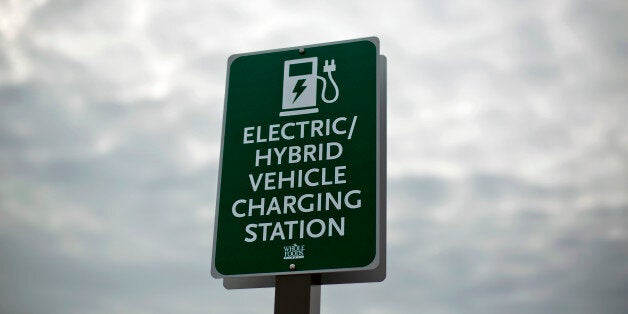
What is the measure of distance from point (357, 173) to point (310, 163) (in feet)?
1.38

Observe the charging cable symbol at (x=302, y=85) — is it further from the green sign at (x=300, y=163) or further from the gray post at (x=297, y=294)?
the gray post at (x=297, y=294)

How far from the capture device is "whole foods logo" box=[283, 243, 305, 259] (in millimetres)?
6566

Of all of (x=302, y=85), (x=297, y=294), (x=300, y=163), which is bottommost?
(x=297, y=294)

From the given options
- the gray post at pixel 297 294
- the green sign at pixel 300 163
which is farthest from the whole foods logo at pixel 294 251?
the gray post at pixel 297 294

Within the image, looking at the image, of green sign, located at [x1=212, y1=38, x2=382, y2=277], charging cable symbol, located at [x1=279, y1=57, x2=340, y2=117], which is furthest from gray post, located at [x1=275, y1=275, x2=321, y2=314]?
charging cable symbol, located at [x1=279, y1=57, x2=340, y2=117]

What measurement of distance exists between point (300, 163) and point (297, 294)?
1154 millimetres

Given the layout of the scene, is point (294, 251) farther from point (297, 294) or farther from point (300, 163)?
point (300, 163)

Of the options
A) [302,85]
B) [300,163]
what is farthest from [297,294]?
[302,85]

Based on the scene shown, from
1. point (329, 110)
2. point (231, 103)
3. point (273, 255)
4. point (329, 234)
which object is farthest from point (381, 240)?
point (231, 103)

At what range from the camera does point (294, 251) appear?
6594 mm

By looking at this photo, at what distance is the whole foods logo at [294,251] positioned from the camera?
6.57m

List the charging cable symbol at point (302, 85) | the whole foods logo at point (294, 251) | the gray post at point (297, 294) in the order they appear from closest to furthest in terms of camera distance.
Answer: the gray post at point (297, 294)
the whole foods logo at point (294, 251)
the charging cable symbol at point (302, 85)

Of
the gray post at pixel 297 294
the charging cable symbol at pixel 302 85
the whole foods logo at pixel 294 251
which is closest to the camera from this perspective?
the gray post at pixel 297 294

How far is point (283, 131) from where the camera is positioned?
7211 millimetres
